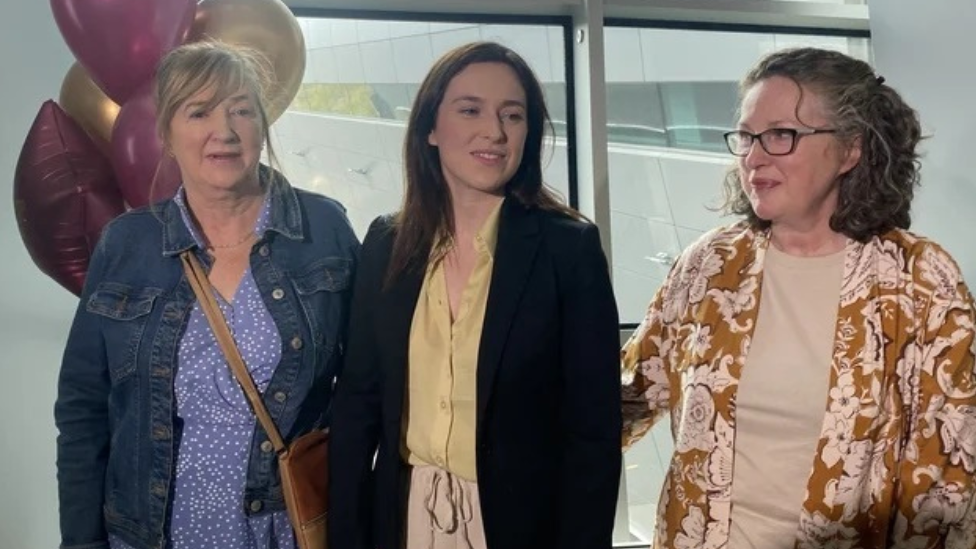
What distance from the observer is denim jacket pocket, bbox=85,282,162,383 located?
4.99 feet

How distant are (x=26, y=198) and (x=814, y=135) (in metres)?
1.51

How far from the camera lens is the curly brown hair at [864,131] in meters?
1.59

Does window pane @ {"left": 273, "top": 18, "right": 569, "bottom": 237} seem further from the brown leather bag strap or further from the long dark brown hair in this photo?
the brown leather bag strap

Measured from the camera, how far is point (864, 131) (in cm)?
159

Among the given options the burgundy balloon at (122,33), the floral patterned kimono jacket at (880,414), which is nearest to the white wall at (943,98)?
the floral patterned kimono jacket at (880,414)

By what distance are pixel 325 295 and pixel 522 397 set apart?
385 millimetres

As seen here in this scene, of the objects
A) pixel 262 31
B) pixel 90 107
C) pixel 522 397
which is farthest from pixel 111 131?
pixel 522 397

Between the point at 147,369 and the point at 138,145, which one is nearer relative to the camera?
the point at 147,369

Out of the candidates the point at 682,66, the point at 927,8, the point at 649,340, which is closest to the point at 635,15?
the point at 682,66

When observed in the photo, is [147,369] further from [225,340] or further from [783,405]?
[783,405]

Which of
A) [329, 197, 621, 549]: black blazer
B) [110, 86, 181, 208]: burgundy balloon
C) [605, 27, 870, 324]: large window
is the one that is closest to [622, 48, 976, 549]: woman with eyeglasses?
[329, 197, 621, 549]: black blazer

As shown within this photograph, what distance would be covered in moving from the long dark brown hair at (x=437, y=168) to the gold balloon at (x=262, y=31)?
0.42 metres

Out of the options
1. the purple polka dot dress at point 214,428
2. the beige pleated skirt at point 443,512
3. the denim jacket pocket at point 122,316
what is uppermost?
the denim jacket pocket at point 122,316

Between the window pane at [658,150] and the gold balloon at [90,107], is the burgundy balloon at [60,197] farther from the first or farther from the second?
the window pane at [658,150]
